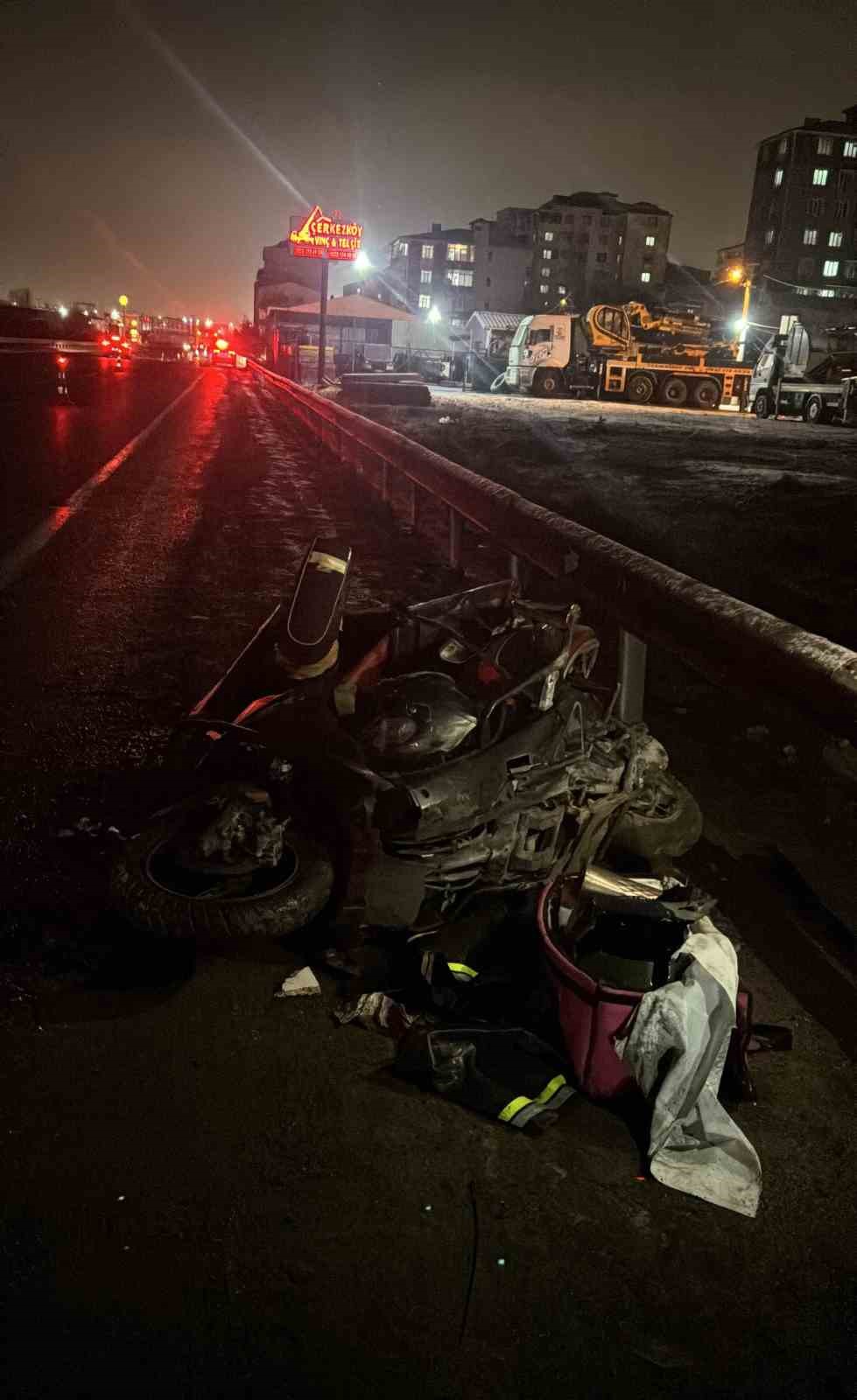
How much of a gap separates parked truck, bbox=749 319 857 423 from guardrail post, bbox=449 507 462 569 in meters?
29.1

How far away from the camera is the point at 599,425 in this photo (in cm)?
2380

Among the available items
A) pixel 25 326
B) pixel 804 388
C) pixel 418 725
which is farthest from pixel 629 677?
pixel 25 326

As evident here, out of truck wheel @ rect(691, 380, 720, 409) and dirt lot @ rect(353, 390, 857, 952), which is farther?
truck wheel @ rect(691, 380, 720, 409)

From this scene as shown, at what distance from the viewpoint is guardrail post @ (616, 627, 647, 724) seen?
459 cm

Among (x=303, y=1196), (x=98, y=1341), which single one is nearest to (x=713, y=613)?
(x=303, y=1196)

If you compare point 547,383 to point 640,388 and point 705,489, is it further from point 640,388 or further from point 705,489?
point 705,489

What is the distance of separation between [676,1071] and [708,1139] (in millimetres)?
179

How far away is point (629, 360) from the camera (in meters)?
42.8

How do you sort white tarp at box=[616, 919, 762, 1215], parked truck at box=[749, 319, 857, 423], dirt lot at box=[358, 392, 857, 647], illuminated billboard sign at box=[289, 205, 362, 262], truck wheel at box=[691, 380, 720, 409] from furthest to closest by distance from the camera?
illuminated billboard sign at box=[289, 205, 362, 262] < truck wheel at box=[691, 380, 720, 409] < parked truck at box=[749, 319, 857, 423] < dirt lot at box=[358, 392, 857, 647] < white tarp at box=[616, 919, 762, 1215]

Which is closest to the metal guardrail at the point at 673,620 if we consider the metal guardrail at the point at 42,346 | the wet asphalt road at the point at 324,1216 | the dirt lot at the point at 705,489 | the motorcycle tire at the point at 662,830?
the motorcycle tire at the point at 662,830

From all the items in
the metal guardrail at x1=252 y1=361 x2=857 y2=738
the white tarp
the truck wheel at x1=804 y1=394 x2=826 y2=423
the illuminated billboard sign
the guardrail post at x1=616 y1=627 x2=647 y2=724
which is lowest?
the white tarp

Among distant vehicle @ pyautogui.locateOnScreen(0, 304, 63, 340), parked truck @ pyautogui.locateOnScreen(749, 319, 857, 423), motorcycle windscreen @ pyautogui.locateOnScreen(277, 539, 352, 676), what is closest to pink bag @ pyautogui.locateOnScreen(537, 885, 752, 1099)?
motorcycle windscreen @ pyautogui.locateOnScreen(277, 539, 352, 676)

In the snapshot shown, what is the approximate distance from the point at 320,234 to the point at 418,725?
219ft

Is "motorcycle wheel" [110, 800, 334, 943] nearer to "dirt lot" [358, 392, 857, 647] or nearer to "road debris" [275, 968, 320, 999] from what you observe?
"road debris" [275, 968, 320, 999]
